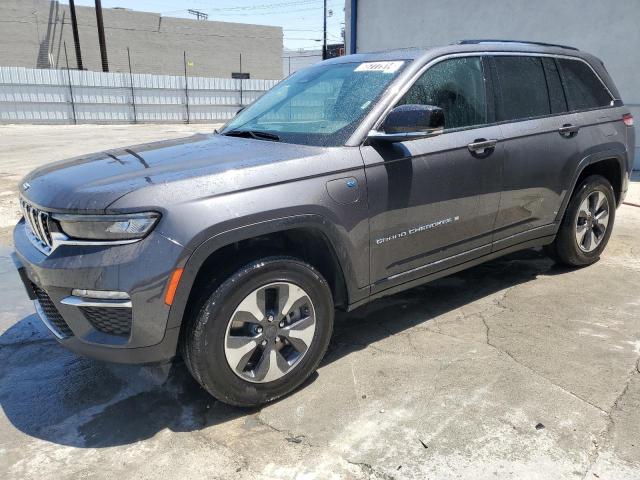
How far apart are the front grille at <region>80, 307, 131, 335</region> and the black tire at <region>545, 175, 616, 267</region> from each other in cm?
360

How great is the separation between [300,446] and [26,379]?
179 cm

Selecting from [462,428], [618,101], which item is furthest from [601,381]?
[618,101]

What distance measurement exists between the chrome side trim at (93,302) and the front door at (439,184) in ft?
4.47

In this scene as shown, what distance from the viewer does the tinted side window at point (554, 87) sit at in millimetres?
4207

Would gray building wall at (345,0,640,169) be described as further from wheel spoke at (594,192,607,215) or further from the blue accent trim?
wheel spoke at (594,192,607,215)

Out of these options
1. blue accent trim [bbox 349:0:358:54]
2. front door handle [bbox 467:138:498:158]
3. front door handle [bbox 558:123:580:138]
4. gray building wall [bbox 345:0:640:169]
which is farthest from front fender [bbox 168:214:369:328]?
blue accent trim [bbox 349:0:358:54]

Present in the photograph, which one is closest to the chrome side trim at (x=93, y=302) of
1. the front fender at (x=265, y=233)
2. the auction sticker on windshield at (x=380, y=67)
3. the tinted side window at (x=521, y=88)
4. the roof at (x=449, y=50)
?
the front fender at (x=265, y=233)

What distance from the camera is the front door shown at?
308 centimetres

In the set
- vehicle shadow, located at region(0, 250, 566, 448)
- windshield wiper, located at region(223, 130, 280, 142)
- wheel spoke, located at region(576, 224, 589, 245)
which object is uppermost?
windshield wiper, located at region(223, 130, 280, 142)

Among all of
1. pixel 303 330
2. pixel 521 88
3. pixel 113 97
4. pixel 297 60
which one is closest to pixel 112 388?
pixel 303 330

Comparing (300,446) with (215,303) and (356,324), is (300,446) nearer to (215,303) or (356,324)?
(215,303)

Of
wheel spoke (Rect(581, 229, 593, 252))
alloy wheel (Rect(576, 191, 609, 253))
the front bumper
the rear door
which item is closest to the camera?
the front bumper

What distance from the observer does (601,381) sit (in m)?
3.04

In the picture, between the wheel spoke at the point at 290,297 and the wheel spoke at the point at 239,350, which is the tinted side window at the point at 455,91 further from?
the wheel spoke at the point at 239,350
